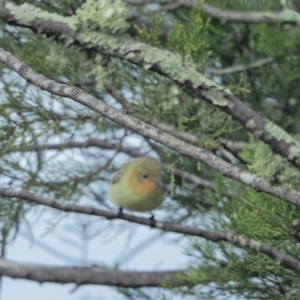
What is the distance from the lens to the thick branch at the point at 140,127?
124cm

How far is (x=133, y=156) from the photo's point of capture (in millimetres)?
2498

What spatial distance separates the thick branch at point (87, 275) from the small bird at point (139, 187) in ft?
0.63

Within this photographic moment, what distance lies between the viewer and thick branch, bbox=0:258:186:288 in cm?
232

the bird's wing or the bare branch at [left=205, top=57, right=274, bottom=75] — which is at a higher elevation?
the bare branch at [left=205, top=57, right=274, bottom=75]

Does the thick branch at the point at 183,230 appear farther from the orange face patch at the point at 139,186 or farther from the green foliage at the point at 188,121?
the orange face patch at the point at 139,186

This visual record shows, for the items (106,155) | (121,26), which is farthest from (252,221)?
(106,155)

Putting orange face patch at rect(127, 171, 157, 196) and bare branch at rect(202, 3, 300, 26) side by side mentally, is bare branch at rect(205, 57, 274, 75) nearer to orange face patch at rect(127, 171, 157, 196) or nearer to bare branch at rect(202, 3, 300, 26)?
bare branch at rect(202, 3, 300, 26)

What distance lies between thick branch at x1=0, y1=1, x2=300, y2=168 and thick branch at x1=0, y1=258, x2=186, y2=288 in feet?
2.52

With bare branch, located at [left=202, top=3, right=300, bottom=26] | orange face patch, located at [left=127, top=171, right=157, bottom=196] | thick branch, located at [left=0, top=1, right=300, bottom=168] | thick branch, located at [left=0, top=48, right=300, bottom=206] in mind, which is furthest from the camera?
orange face patch, located at [left=127, top=171, right=157, bottom=196]

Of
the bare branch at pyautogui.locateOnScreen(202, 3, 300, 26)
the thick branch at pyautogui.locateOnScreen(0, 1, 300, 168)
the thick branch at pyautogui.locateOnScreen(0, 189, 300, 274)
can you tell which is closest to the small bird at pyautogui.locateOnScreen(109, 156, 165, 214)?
the bare branch at pyautogui.locateOnScreen(202, 3, 300, 26)

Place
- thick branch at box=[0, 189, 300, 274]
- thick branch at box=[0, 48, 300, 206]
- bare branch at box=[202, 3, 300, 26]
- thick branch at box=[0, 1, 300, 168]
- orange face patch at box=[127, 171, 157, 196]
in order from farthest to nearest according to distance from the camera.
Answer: orange face patch at box=[127, 171, 157, 196], bare branch at box=[202, 3, 300, 26], thick branch at box=[0, 1, 300, 168], thick branch at box=[0, 189, 300, 274], thick branch at box=[0, 48, 300, 206]

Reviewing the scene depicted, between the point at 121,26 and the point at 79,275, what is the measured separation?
2.93 ft

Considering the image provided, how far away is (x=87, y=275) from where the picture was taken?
2.39m

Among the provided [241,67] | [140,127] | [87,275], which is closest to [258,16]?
[241,67]
